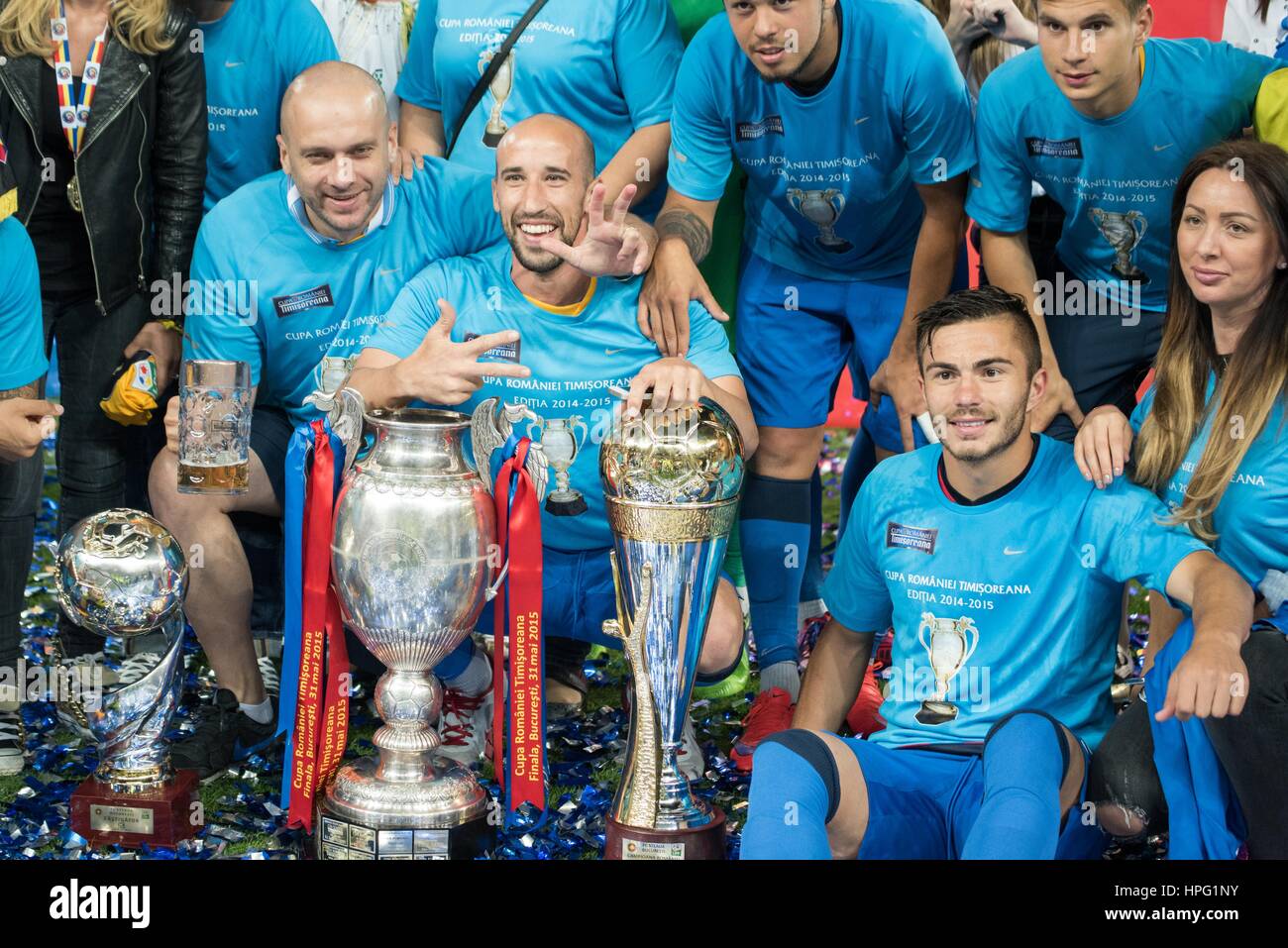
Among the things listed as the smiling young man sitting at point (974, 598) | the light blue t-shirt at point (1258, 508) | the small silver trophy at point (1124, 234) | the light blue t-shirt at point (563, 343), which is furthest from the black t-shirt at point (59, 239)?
the light blue t-shirt at point (1258, 508)

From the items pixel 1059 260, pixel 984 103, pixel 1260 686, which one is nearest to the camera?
pixel 1260 686

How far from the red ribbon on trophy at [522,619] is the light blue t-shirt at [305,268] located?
0.80 metres

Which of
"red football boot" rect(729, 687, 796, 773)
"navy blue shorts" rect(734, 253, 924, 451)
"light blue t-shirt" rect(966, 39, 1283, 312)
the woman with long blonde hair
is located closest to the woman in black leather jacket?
"navy blue shorts" rect(734, 253, 924, 451)

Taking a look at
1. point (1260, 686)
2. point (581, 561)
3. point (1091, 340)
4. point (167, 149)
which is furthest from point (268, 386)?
point (1260, 686)

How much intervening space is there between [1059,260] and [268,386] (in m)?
2.03

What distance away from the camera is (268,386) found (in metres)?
4.30

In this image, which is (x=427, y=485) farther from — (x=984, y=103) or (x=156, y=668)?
(x=984, y=103)

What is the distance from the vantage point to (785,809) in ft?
9.70

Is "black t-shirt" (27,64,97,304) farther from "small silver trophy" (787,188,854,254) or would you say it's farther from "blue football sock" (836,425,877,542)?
"blue football sock" (836,425,877,542)

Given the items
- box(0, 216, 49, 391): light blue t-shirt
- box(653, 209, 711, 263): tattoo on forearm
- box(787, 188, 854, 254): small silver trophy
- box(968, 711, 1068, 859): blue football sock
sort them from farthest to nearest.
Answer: box(787, 188, 854, 254): small silver trophy → box(653, 209, 711, 263): tattoo on forearm → box(0, 216, 49, 391): light blue t-shirt → box(968, 711, 1068, 859): blue football sock

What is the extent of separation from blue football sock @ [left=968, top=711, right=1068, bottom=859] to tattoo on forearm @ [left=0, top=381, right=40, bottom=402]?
2013 mm

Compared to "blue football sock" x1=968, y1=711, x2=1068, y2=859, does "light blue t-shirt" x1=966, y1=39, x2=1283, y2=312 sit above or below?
above

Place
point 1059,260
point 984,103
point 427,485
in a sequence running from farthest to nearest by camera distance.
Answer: point 1059,260 < point 984,103 < point 427,485

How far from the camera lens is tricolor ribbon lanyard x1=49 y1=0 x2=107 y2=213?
161 inches
